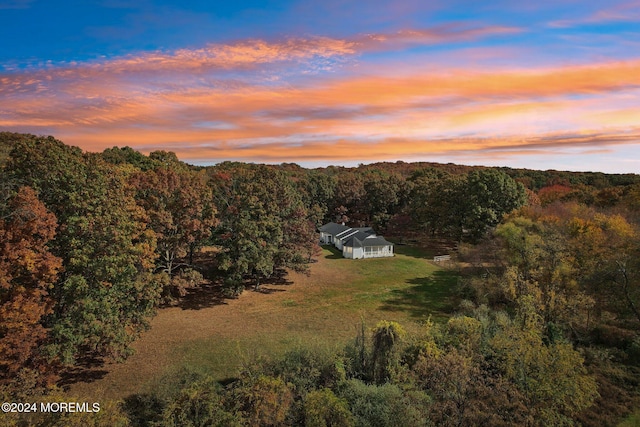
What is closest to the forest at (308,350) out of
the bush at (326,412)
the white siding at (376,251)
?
the bush at (326,412)

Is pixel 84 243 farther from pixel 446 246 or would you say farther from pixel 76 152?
pixel 446 246

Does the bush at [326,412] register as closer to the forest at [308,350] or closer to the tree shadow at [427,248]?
the forest at [308,350]

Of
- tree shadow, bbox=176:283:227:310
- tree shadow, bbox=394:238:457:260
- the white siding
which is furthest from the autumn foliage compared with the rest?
tree shadow, bbox=394:238:457:260

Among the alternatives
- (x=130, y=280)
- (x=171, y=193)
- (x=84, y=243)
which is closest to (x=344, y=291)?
(x=171, y=193)

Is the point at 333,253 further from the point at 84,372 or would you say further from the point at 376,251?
the point at 84,372

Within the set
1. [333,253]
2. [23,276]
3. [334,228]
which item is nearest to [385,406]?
[23,276]

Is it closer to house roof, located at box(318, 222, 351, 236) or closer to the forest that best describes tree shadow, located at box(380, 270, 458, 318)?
the forest
